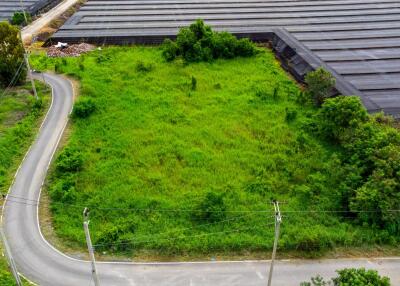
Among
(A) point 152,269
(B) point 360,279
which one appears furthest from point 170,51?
(B) point 360,279

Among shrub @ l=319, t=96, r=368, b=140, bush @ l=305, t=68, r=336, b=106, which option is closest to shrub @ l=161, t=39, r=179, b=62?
bush @ l=305, t=68, r=336, b=106

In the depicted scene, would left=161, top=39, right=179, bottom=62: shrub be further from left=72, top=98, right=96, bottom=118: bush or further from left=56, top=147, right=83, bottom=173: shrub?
left=56, top=147, right=83, bottom=173: shrub

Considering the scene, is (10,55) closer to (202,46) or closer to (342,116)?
(202,46)

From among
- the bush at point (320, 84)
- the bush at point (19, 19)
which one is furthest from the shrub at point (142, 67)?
the bush at point (19, 19)

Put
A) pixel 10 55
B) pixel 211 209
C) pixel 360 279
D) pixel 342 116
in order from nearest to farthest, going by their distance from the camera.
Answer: pixel 360 279
pixel 211 209
pixel 342 116
pixel 10 55

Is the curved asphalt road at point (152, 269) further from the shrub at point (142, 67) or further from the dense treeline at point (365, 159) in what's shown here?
the shrub at point (142, 67)

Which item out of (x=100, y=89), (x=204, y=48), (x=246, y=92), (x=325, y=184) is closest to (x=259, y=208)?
(x=325, y=184)
